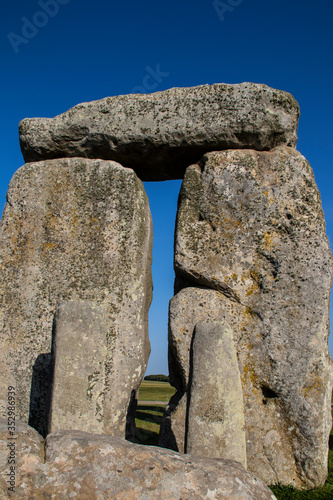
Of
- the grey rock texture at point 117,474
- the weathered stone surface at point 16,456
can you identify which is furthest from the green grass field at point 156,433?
the weathered stone surface at point 16,456

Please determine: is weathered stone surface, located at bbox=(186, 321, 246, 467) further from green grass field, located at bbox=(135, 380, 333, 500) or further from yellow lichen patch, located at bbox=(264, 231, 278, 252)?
yellow lichen patch, located at bbox=(264, 231, 278, 252)

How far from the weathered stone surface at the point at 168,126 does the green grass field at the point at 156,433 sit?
11.5ft

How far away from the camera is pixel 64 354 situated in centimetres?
425

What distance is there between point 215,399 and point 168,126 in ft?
10.0

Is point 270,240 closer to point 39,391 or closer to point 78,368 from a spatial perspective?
point 78,368

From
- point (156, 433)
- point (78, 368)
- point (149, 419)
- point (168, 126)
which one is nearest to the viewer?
point (78, 368)

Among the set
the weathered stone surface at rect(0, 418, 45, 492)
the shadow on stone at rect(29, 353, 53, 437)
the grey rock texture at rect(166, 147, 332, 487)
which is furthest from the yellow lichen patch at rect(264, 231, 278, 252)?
the weathered stone surface at rect(0, 418, 45, 492)

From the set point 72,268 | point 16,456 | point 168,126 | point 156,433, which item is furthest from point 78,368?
point 156,433

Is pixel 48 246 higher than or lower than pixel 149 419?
higher

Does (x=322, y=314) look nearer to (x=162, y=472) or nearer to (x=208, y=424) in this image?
(x=208, y=424)

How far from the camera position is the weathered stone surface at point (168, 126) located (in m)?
5.30

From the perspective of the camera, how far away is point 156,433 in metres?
7.46

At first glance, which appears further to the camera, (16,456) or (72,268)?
(72,268)

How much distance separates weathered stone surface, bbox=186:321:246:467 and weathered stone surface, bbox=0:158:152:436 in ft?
4.32
